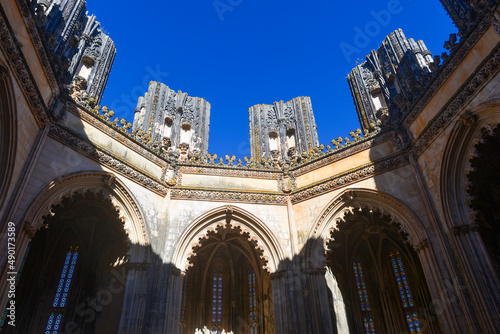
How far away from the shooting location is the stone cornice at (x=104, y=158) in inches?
447

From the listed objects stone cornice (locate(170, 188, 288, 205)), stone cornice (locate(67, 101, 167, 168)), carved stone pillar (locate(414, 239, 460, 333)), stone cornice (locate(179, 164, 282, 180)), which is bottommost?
carved stone pillar (locate(414, 239, 460, 333))

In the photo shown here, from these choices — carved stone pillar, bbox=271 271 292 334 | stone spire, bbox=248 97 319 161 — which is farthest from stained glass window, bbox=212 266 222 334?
stone spire, bbox=248 97 319 161

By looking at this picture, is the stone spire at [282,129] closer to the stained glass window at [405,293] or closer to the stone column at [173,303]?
the stained glass window at [405,293]

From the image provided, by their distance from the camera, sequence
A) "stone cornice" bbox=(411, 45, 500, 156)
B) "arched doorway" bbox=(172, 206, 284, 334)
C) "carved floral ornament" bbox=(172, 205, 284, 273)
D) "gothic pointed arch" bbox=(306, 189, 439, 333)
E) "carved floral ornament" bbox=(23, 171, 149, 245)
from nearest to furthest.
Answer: "stone cornice" bbox=(411, 45, 500, 156) < "carved floral ornament" bbox=(23, 171, 149, 245) < "carved floral ornament" bbox=(172, 205, 284, 273) < "gothic pointed arch" bbox=(306, 189, 439, 333) < "arched doorway" bbox=(172, 206, 284, 334)

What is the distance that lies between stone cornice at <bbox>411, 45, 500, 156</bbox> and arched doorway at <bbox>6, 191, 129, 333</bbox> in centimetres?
1244

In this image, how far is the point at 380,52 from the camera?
22.9 meters

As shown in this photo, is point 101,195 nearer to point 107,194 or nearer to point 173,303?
point 107,194

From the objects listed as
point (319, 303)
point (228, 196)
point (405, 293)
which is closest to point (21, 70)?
point (228, 196)

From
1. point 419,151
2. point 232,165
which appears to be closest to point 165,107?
point 232,165

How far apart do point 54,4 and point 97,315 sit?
13.7 m

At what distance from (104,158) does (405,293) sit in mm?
15757

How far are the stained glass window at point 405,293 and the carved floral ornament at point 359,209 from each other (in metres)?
4.88

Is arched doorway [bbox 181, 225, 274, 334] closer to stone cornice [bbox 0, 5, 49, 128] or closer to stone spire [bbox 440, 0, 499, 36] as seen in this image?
stone cornice [bbox 0, 5, 49, 128]

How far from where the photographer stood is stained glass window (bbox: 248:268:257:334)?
17.9 m
